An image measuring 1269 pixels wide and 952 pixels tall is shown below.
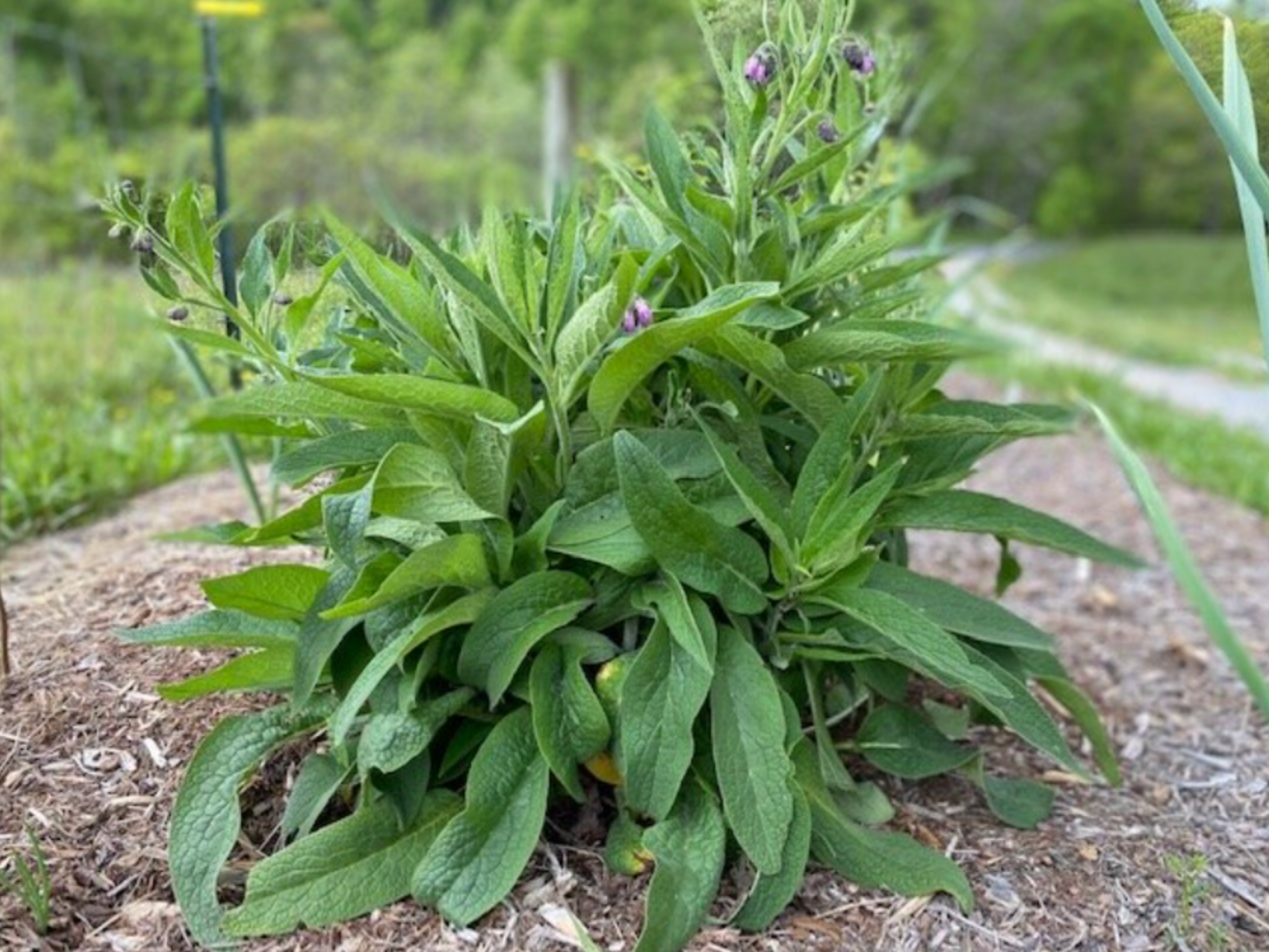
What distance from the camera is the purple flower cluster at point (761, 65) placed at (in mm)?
1466

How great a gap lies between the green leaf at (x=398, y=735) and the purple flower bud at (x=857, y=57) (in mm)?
955

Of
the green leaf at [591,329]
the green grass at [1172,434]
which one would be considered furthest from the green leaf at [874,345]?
the green grass at [1172,434]

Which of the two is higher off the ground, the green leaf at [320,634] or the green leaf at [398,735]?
the green leaf at [320,634]

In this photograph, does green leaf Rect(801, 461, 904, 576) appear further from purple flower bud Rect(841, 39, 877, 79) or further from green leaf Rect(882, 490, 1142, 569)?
purple flower bud Rect(841, 39, 877, 79)

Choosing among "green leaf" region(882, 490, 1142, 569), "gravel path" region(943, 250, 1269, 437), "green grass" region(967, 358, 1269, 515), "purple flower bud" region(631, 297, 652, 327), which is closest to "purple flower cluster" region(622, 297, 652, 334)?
"purple flower bud" region(631, 297, 652, 327)

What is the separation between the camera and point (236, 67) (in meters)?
16.1

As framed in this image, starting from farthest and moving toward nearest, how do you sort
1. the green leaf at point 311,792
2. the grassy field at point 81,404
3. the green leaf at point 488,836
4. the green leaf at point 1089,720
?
the grassy field at point 81,404
the green leaf at point 1089,720
the green leaf at point 311,792
the green leaf at point 488,836

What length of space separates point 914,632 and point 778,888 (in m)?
0.33

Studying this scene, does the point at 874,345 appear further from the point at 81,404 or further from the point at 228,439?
the point at 81,404

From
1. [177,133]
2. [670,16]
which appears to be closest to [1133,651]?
[177,133]

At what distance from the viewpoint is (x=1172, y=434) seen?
5.46 m

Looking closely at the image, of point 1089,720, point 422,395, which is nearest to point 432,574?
point 422,395

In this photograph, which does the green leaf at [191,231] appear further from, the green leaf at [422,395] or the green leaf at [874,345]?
the green leaf at [874,345]

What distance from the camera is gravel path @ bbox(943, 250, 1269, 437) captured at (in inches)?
281
